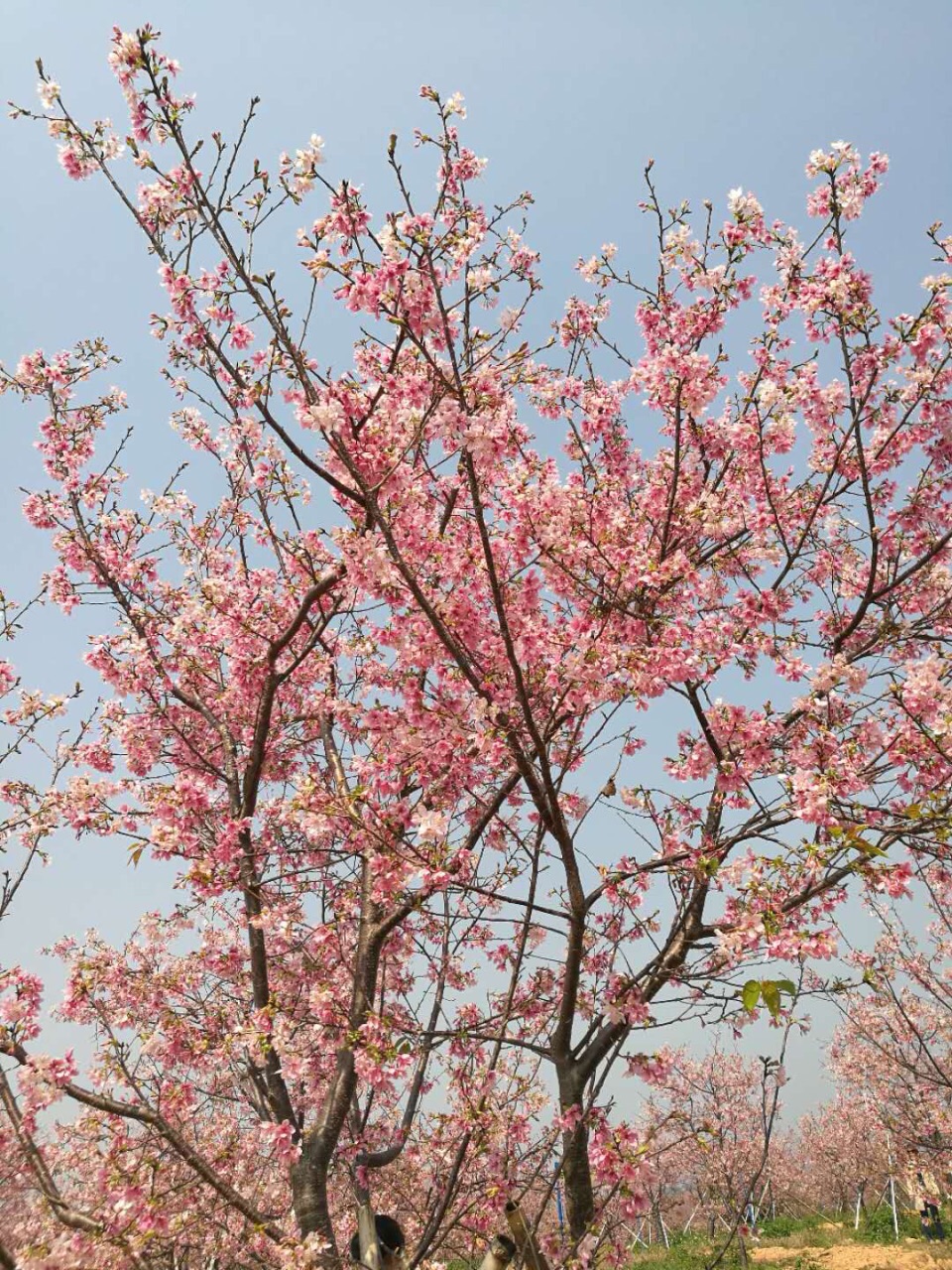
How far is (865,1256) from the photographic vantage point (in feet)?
58.2

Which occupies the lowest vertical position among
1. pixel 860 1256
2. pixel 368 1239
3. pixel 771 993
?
pixel 860 1256

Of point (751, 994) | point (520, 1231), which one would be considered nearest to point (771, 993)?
point (751, 994)

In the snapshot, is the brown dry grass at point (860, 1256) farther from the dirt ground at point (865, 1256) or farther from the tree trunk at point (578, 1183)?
the tree trunk at point (578, 1183)

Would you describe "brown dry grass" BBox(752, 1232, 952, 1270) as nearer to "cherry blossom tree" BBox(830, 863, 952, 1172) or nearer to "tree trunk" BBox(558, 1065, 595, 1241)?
"cherry blossom tree" BBox(830, 863, 952, 1172)

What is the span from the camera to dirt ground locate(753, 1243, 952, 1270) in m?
15.4

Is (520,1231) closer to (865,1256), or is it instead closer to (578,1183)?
(578,1183)

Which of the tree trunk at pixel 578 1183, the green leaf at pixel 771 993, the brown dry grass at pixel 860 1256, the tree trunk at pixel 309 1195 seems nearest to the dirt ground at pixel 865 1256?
the brown dry grass at pixel 860 1256

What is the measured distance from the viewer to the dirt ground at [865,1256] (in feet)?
50.6

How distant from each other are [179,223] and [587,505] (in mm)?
3133

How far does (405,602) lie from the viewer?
15.8 ft

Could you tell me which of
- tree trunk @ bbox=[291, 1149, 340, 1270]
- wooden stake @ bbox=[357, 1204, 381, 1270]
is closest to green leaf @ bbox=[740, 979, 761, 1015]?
wooden stake @ bbox=[357, 1204, 381, 1270]

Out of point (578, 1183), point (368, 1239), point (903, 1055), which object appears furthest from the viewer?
point (903, 1055)

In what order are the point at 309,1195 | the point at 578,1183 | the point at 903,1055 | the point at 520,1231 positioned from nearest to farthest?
1. the point at 520,1231
2. the point at 578,1183
3. the point at 309,1195
4. the point at 903,1055

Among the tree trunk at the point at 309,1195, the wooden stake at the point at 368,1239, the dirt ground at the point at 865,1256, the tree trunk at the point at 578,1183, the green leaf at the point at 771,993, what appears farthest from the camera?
the dirt ground at the point at 865,1256
